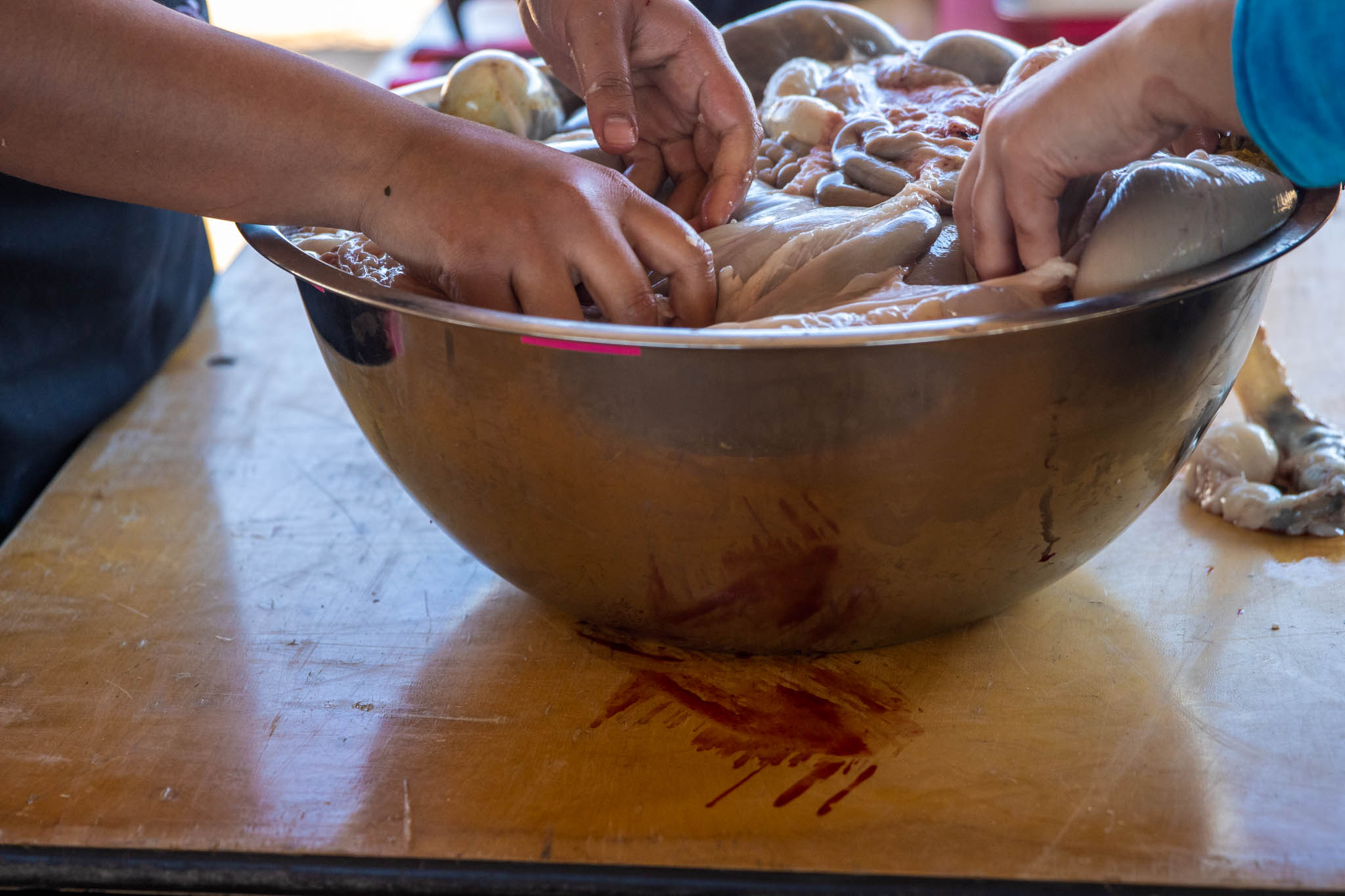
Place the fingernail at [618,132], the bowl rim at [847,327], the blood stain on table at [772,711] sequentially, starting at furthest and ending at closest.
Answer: the fingernail at [618,132] < the blood stain on table at [772,711] < the bowl rim at [847,327]

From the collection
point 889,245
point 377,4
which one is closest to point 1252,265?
point 889,245

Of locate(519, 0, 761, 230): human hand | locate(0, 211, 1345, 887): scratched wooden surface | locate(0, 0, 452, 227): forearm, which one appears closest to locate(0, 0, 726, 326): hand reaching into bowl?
locate(0, 0, 452, 227): forearm

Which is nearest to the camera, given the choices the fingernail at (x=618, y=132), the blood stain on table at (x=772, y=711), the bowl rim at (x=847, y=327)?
the bowl rim at (x=847, y=327)

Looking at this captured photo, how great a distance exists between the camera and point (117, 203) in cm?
89

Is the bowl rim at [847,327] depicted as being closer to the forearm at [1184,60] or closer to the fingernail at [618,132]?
the forearm at [1184,60]

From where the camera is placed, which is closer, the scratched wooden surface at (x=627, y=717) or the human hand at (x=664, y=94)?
the scratched wooden surface at (x=627, y=717)

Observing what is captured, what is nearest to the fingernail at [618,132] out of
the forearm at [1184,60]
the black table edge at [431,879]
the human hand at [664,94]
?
the human hand at [664,94]

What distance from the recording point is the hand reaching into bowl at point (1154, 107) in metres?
0.46

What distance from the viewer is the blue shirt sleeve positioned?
449 mm

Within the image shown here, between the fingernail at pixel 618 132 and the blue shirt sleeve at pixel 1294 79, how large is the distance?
1.04 ft

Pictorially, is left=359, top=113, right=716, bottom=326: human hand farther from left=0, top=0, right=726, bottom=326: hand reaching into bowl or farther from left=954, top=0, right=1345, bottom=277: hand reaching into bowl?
left=954, top=0, right=1345, bottom=277: hand reaching into bowl

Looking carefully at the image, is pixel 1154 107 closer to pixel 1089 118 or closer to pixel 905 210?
pixel 1089 118

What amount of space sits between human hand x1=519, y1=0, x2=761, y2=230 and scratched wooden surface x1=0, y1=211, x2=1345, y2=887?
0.28 m

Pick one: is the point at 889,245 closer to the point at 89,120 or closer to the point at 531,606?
the point at 531,606
